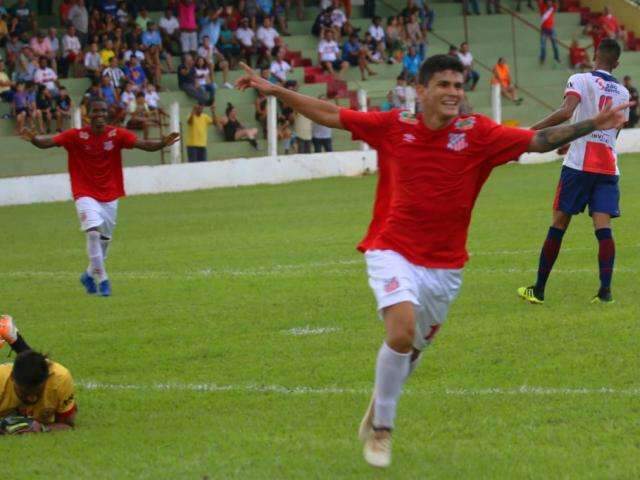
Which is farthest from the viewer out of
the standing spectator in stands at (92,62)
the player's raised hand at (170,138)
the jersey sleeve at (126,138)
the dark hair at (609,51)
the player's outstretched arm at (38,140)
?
the standing spectator in stands at (92,62)

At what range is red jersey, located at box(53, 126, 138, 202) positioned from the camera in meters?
15.1

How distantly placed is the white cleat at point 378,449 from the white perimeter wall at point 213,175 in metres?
21.8

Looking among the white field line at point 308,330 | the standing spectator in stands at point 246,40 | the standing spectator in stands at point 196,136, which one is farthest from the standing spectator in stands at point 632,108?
the white field line at point 308,330

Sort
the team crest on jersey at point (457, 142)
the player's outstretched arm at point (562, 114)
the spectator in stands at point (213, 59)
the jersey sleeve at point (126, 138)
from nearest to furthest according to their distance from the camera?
the team crest on jersey at point (457, 142)
the player's outstretched arm at point (562, 114)
the jersey sleeve at point (126, 138)
the spectator in stands at point (213, 59)

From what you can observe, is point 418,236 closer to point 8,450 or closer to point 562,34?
point 8,450

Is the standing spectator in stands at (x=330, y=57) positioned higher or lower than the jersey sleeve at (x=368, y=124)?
lower

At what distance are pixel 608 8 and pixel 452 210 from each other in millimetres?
40807

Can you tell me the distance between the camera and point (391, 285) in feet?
23.8

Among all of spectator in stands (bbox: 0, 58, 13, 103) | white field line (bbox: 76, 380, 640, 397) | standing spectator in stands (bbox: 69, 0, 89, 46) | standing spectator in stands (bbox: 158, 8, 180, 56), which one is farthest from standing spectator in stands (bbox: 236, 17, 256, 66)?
white field line (bbox: 76, 380, 640, 397)

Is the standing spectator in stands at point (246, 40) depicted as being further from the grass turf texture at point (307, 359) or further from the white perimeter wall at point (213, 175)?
the grass turf texture at point (307, 359)

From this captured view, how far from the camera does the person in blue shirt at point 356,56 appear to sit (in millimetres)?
38781

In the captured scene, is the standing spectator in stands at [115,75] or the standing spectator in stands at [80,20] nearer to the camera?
the standing spectator in stands at [115,75]

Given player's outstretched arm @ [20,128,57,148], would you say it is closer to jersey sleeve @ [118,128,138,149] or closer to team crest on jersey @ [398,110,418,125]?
jersey sleeve @ [118,128,138,149]

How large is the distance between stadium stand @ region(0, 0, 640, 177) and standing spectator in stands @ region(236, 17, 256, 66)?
2.89ft
